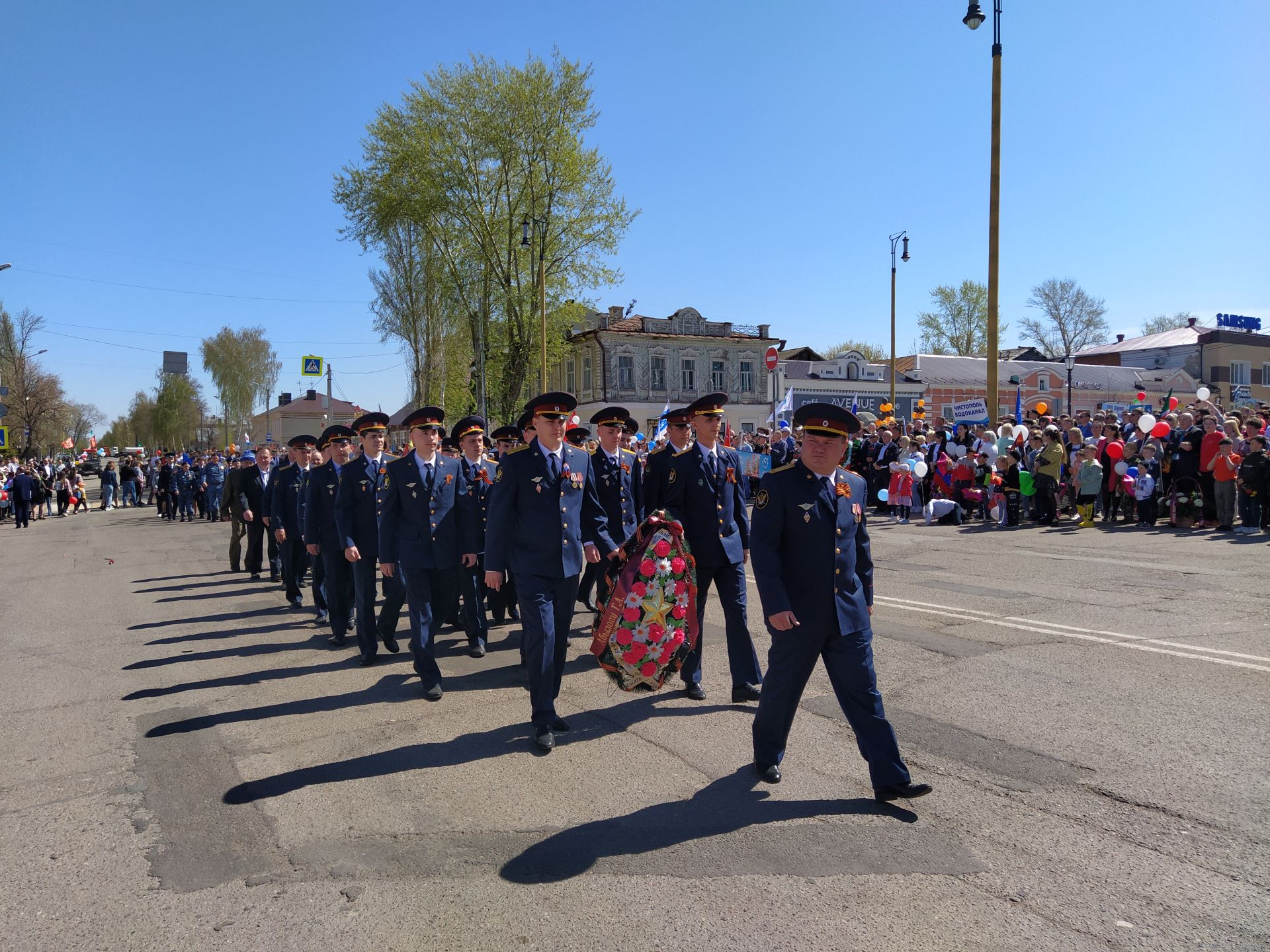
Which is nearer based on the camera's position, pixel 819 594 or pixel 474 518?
pixel 819 594

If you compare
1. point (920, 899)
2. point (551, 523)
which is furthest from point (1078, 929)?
point (551, 523)

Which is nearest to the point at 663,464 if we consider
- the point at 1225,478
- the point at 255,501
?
the point at 255,501

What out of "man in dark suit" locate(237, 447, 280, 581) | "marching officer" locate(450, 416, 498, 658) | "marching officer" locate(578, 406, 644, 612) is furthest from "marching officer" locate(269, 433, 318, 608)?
"marching officer" locate(578, 406, 644, 612)

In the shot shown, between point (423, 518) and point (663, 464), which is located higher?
point (663, 464)

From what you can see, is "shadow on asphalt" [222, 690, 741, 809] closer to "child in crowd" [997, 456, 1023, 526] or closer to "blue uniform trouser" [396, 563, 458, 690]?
"blue uniform trouser" [396, 563, 458, 690]

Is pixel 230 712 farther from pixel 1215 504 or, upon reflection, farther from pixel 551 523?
pixel 1215 504

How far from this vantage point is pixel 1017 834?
394 cm

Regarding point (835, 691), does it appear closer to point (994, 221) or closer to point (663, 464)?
point (663, 464)

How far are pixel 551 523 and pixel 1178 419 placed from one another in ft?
49.9

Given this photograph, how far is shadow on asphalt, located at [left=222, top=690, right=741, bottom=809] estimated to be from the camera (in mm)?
4777

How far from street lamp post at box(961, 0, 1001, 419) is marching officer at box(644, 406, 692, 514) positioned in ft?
47.5

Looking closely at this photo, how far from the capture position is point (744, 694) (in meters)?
6.10

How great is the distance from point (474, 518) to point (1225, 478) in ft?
43.2

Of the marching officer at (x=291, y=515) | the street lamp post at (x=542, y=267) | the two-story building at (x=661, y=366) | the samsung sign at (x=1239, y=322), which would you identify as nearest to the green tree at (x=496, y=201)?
the street lamp post at (x=542, y=267)
